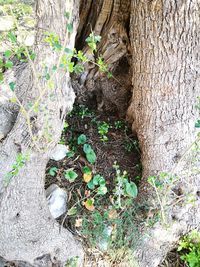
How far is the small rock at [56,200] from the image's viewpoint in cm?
194

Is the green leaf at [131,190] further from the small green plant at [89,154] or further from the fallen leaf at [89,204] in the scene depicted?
the small green plant at [89,154]

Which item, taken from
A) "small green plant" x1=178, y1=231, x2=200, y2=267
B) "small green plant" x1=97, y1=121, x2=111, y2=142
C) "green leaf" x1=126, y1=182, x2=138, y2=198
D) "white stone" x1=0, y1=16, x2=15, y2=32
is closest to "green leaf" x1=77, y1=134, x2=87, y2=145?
"small green plant" x1=97, y1=121, x2=111, y2=142

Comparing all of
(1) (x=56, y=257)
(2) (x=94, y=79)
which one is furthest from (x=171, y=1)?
(1) (x=56, y=257)

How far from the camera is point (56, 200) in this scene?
1.95m

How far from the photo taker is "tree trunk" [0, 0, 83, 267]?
1.66 metres

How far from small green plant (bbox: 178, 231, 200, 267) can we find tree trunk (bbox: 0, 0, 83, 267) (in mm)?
697

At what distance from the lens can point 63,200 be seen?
77.7 inches

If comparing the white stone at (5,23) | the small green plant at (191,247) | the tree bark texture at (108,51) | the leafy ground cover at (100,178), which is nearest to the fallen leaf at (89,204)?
the leafy ground cover at (100,178)

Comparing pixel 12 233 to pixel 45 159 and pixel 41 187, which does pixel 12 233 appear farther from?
pixel 45 159

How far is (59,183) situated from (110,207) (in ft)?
1.19

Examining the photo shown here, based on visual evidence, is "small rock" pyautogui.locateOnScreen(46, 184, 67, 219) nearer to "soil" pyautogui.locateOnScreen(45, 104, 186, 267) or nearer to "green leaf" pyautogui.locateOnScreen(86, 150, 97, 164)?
"soil" pyautogui.locateOnScreen(45, 104, 186, 267)

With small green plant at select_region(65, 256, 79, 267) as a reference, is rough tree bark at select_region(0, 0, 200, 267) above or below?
above

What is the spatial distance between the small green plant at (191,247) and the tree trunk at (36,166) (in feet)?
2.29

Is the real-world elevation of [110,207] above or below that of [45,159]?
below
